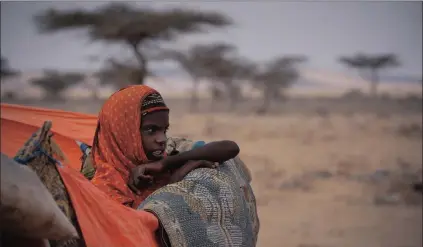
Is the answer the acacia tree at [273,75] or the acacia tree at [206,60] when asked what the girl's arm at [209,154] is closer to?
the acacia tree at [206,60]

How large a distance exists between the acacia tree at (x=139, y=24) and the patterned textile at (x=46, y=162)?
49.7ft

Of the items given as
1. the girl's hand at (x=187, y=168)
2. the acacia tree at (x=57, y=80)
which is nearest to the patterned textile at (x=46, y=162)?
the girl's hand at (x=187, y=168)

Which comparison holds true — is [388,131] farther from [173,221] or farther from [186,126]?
[173,221]

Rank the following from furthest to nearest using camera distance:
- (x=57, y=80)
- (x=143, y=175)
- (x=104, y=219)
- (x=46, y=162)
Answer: (x=57, y=80) < (x=143, y=175) < (x=104, y=219) < (x=46, y=162)

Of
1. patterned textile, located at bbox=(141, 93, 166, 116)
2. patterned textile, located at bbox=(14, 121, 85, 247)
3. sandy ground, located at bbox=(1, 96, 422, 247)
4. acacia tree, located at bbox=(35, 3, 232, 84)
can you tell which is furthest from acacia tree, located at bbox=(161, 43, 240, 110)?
patterned textile, located at bbox=(14, 121, 85, 247)

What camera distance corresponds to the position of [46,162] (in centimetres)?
190

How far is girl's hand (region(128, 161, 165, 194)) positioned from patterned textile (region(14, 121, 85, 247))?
658 mm

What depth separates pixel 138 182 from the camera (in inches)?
104

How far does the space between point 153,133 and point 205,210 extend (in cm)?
46

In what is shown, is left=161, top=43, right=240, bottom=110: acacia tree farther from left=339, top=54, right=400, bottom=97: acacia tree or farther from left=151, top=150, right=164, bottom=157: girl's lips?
left=151, top=150, right=164, bottom=157: girl's lips

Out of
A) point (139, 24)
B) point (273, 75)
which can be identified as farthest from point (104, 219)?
point (273, 75)

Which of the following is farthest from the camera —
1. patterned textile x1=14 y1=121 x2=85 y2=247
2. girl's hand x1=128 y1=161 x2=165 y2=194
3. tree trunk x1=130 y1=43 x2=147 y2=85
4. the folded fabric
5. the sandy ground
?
tree trunk x1=130 y1=43 x2=147 y2=85

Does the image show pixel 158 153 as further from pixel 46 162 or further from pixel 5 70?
pixel 5 70

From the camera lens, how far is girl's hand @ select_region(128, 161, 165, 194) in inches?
104
